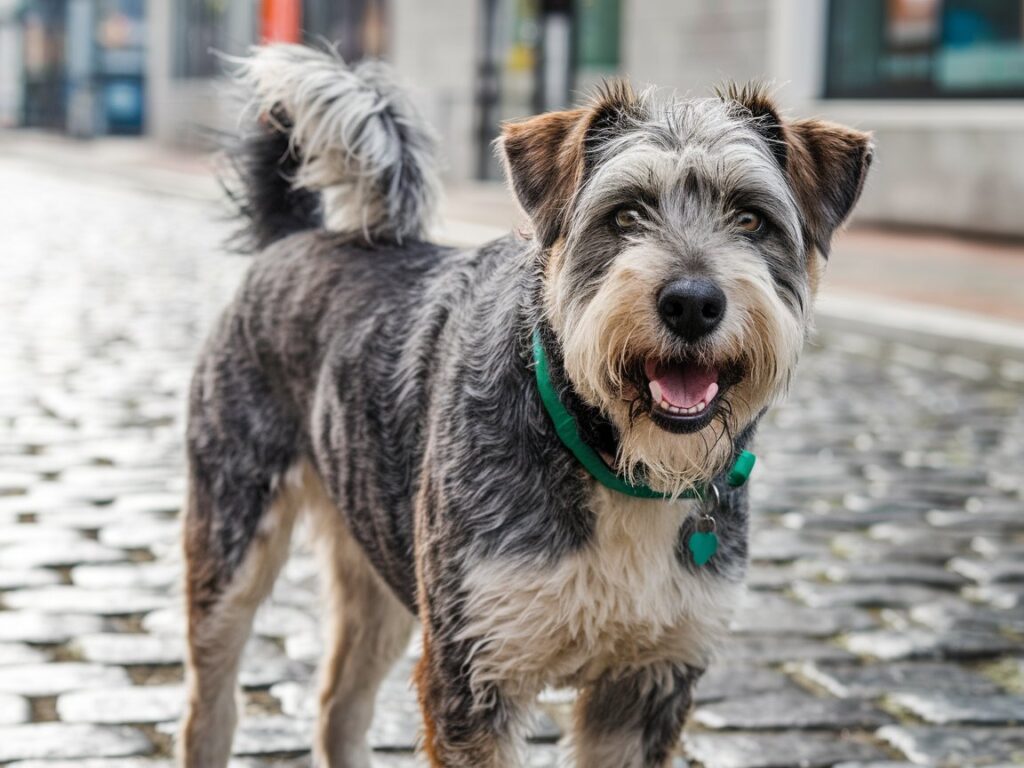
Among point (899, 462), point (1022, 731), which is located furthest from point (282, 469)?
point (899, 462)

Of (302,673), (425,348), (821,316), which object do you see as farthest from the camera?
(821,316)

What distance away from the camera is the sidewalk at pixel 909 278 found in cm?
1087

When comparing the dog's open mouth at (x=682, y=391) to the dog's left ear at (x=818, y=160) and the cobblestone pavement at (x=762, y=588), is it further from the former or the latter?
the cobblestone pavement at (x=762, y=588)

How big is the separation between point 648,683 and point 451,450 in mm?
676

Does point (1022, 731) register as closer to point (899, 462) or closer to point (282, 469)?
point (282, 469)

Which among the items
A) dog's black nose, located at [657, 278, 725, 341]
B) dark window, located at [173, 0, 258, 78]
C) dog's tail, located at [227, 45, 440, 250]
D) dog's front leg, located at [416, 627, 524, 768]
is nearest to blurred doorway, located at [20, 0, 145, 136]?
dark window, located at [173, 0, 258, 78]

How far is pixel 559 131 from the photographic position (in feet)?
10.9

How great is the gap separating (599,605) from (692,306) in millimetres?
668

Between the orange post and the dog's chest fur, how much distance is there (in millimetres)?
15926

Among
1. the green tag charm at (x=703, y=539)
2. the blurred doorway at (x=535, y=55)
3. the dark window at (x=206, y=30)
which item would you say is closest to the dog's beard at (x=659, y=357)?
the green tag charm at (x=703, y=539)

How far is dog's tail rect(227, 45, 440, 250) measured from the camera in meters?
4.20

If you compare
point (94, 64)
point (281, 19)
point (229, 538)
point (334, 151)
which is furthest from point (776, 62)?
point (94, 64)

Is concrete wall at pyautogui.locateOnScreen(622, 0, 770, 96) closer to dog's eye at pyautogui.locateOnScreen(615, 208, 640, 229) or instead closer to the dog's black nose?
dog's eye at pyautogui.locateOnScreen(615, 208, 640, 229)

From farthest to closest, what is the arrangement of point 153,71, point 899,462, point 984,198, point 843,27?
1. point 153,71
2. point 843,27
3. point 984,198
4. point 899,462
